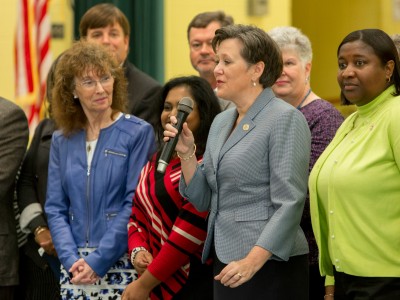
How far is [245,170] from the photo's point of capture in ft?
12.7

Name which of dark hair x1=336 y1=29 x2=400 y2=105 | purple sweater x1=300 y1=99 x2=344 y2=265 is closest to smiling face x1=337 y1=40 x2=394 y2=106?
dark hair x1=336 y1=29 x2=400 y2=105

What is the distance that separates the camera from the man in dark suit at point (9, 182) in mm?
5230

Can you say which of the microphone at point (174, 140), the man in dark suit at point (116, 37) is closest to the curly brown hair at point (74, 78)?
the man in dark suit at point (116, 37)

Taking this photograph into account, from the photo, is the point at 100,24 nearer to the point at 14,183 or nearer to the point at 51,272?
the point at 14,183

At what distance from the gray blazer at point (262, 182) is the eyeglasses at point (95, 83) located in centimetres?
106

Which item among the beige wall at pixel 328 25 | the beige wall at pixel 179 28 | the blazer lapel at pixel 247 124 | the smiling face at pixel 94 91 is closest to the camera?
the blazer lapel at pixel 247 124

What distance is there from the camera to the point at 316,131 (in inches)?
177

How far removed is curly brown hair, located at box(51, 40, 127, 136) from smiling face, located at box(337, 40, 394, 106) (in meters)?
1.52

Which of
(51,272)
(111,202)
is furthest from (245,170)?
(51,272)

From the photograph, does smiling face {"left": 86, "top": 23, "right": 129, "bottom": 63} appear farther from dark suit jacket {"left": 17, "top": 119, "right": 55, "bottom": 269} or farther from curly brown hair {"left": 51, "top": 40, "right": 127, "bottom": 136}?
curly brown hair {"left": 51, "top": 40, "right": 127, "bottom": 136}

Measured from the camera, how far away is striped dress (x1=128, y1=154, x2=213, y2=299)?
4387mm

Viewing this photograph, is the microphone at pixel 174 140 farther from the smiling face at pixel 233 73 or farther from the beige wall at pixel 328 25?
the beige wall at pixel 328 25

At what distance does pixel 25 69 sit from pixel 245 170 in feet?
10.2

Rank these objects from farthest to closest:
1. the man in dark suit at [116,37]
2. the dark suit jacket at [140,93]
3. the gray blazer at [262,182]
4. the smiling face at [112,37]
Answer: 1. the smiling face at [112,37]
2. the man in dark suit at [116,37]
3. the dark suit jacket at [140,93]
4. the gray blazer at [262,182]
